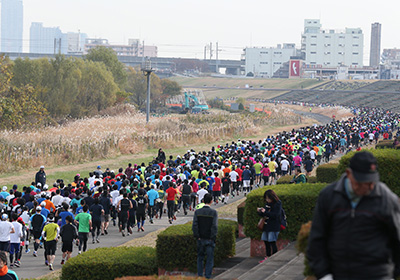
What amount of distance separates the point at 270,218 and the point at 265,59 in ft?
619

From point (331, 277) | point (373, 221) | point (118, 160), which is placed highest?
point (373, 221)

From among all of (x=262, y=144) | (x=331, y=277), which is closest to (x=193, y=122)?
(x=262, y=144)

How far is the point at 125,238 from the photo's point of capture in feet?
57.2

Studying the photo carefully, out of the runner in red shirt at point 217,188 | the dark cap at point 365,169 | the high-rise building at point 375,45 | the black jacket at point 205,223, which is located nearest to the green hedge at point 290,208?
the black jacket at point 205,223

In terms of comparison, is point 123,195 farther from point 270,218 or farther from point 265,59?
point 265,59

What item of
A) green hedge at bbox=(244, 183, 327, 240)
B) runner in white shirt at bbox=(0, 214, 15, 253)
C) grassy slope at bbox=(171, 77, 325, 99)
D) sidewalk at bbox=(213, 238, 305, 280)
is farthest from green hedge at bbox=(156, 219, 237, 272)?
grassy slope at bbox=(171, 77, 325, 99)

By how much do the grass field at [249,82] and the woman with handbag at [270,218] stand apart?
444 feet

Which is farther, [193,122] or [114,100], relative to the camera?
[114,100]

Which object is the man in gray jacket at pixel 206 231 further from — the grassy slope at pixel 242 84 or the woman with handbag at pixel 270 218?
the grassy slope at pixel 242 84

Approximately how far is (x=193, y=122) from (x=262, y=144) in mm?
26473

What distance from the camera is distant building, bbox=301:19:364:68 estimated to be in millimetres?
191375

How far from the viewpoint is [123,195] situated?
17438 millimetres

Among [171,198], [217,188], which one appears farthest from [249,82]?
[171,198]

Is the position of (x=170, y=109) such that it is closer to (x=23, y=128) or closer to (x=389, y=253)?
(x=23, y=128)
